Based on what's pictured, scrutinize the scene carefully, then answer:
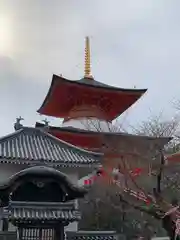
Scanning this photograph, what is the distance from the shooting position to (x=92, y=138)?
56.7ft

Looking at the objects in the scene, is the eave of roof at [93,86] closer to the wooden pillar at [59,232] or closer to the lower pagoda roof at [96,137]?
the lower pagoda roof at [96,137]

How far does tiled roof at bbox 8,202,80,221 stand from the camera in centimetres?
954

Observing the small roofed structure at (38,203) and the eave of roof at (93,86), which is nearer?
the small roofed structure at (38,203)

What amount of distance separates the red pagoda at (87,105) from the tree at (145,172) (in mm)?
786

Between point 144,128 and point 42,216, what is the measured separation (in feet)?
36.9

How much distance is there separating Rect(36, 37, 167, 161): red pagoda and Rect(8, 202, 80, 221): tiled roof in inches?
284


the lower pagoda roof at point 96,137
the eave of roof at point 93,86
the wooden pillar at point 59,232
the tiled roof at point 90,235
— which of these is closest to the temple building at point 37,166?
the wooden pillar at point 59,232

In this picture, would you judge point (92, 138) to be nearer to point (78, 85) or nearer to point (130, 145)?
point (130, 145)

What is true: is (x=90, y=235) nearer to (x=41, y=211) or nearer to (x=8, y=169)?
(x=41, y=211)

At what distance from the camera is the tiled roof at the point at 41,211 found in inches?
376

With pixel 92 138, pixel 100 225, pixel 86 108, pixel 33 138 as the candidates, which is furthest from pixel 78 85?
pixel 100 225

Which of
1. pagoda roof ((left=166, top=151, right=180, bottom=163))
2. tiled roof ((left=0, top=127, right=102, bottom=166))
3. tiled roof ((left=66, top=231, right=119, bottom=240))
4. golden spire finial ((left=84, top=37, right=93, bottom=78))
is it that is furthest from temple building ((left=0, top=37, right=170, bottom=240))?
golden spire finial ((left=84, top=37, right=93, bottom=78))

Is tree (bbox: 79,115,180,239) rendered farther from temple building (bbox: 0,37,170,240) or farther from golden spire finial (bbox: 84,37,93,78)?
golden spire finial (bbox: 84,37,93,78)

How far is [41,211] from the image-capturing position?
32.3ft
